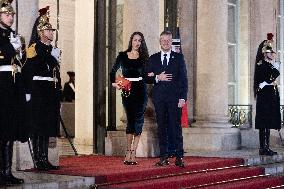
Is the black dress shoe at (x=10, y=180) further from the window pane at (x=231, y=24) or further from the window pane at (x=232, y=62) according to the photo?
the window pane at (x=231, y=24)

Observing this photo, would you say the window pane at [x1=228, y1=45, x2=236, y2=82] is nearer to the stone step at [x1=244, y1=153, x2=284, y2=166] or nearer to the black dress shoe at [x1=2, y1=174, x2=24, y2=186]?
the stone step at [x1=244, y1=153, x2=284, y2=166]

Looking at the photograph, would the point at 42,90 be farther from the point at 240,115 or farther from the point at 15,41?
the point at 240,115

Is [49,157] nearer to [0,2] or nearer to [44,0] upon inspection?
[0,2]

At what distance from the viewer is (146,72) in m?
9.34

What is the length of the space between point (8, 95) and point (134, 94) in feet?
9.10

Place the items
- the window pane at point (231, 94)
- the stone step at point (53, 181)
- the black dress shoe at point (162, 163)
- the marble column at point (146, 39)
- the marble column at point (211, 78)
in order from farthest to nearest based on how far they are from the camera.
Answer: the window pane at point (231, 94) → the marble column at point (211, 78) → the marble column at point (146, 39) → the black dress shoe at point (162, 163) → the stone step at point (53, 181)

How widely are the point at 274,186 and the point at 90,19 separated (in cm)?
511

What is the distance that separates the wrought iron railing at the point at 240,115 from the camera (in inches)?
590

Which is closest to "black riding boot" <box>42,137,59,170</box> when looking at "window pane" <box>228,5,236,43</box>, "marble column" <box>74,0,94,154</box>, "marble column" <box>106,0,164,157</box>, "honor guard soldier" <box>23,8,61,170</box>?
"honor guard soldier" <box>23,8,61,170</box>

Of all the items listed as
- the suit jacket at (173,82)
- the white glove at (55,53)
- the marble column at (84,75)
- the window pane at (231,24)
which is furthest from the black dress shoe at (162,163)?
the window pane at (231,24)

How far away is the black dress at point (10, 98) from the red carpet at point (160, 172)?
4.20ft

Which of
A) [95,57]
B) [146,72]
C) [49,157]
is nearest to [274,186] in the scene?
[146,72]

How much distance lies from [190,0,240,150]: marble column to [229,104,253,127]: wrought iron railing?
143cm

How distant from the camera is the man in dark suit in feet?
30.0
